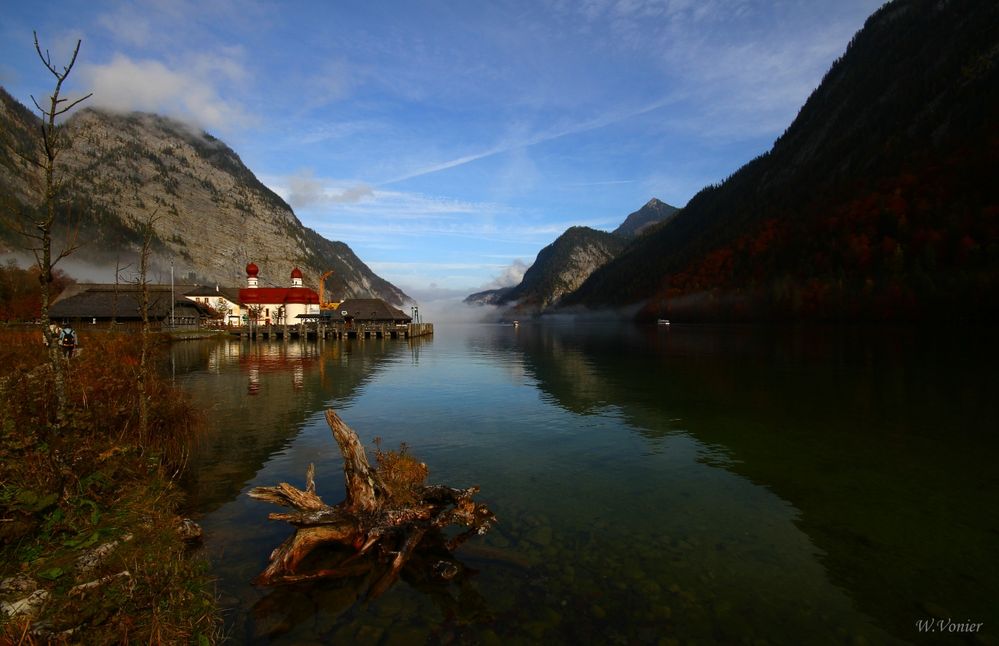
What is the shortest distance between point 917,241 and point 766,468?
377ft

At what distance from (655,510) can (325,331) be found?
8233 cm

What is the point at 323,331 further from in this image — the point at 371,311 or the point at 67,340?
the point at 67,340

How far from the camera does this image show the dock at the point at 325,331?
86.1 metres

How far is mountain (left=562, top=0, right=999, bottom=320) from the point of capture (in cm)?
9175

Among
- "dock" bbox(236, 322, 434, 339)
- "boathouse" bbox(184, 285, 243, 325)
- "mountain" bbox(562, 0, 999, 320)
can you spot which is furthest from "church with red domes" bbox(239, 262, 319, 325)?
"mountain" bbox(562, 0, 999, 320)

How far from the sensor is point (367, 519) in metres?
9.99

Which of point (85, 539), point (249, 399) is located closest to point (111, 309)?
point (249, 399)

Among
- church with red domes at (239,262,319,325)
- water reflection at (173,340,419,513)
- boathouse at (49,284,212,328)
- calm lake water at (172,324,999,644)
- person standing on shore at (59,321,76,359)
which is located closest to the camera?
calm lake water at (172,324,999,644)

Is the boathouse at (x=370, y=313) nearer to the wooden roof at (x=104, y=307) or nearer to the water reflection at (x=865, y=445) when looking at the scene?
the wooden roof at (x=104, y=307)

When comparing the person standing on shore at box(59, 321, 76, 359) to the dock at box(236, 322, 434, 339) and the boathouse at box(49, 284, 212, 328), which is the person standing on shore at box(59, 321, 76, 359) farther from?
the boathouse at box(49, 284, 212, 328)

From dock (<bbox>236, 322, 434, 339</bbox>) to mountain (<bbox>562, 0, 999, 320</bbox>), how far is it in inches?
3627

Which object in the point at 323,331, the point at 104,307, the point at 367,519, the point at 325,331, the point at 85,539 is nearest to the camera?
the point at 85,539

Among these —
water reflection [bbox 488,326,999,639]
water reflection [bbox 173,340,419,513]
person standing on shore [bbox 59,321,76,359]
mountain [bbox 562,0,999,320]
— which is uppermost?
mountain [bbox 562,0,999,320]

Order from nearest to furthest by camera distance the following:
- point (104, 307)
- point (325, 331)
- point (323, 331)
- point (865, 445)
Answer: point (865, 445), point (104, 307), point (323, 331), point (325, 331)
